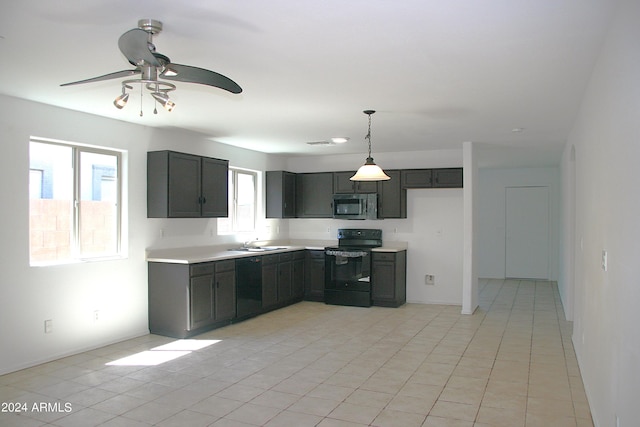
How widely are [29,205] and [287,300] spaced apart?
3.87 metres

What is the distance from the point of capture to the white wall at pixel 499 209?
10055 mm

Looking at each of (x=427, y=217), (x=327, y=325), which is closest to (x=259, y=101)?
(x=327, y=325)

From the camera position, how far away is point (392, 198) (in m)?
7.59

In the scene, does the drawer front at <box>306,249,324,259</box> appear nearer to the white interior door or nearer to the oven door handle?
the oven door handle

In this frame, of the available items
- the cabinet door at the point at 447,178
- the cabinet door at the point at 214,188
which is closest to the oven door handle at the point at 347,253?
the cabinet door at the point at 447,178

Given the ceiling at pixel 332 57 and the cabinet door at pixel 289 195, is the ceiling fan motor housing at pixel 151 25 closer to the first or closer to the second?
the ceiling at pixel 332 57

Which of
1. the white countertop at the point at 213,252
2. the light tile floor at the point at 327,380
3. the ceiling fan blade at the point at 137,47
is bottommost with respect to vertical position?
the light tile floor at the point at 327,380

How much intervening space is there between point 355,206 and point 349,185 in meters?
0.38

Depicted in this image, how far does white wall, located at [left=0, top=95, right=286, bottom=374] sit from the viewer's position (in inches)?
166

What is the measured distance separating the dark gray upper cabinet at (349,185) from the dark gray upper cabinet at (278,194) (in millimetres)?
800

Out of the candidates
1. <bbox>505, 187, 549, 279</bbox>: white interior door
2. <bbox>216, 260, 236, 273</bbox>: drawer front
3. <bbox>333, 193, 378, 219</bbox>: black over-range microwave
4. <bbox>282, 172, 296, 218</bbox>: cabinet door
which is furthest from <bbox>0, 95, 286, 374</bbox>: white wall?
<bbox>505, 187, 549, 279</bbox>: white interior door

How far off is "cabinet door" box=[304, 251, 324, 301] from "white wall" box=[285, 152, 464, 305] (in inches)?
38.0

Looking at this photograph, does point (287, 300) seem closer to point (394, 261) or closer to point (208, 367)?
point (394, 261)

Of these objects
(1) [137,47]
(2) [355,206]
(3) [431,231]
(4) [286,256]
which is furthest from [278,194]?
(1) [137,47]
